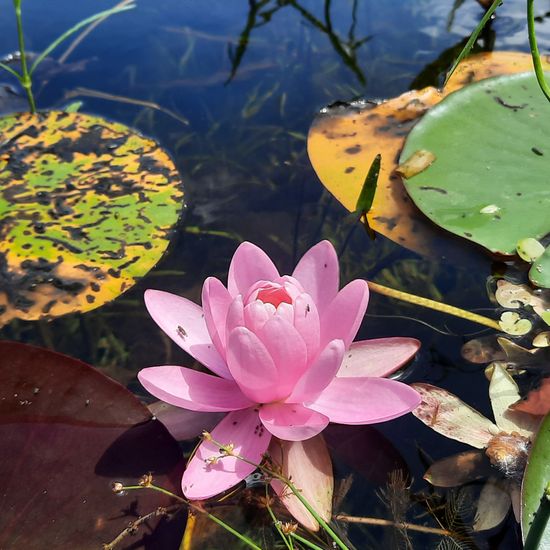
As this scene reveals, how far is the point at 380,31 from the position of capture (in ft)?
10.4

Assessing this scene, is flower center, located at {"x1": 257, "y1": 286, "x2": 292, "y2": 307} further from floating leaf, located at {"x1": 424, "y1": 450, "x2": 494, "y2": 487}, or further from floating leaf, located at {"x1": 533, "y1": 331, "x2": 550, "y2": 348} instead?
floating leaf, located at {"x1": 533, "y1": 331, "x2": 550, "y2": 348}

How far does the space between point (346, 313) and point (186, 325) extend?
0.42 m

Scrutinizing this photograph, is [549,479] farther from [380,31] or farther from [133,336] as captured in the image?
[380,31]

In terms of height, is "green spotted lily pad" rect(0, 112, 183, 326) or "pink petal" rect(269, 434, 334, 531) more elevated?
"green spotted lily pad" rect(0, 112, 183, 326)

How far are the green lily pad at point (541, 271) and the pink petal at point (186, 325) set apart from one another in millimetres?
925

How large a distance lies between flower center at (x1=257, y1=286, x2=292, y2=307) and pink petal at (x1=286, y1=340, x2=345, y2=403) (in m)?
0.15

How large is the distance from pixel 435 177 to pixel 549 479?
1135 mm

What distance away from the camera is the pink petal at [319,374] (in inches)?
49.1

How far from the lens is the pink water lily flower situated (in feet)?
4.19

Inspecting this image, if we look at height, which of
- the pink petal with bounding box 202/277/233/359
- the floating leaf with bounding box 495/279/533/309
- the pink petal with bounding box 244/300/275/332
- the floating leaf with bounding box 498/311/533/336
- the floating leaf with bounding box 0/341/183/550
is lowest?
the floating leaf with bounding box 0/341/183/550

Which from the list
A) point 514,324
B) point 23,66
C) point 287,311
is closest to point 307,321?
point 287,311

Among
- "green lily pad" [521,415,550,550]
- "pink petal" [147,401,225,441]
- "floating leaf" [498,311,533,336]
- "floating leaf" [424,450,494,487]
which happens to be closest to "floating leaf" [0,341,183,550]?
"pink petal" [147,401,225,441]

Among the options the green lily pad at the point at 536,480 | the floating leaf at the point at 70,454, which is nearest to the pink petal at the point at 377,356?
the green lily pad at the point at 536,480

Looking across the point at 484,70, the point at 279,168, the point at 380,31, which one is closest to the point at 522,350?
the point at 279,168
